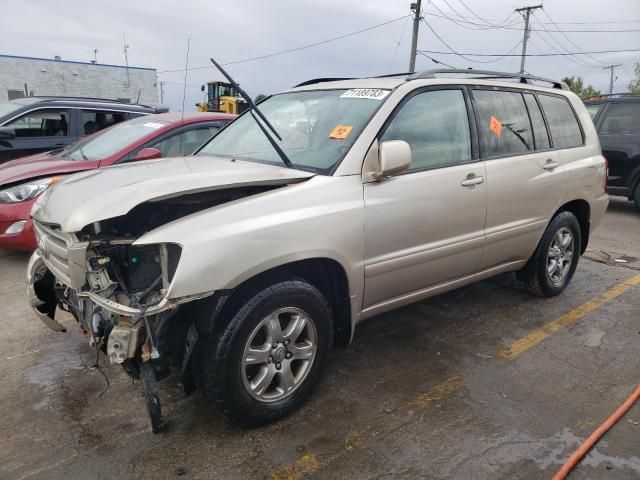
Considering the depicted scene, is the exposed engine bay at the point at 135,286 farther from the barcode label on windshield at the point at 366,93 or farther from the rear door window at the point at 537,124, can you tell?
the rear door window at the point at 537,124

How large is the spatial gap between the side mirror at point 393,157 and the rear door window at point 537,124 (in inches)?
70.9

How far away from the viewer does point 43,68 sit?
30.9 meters

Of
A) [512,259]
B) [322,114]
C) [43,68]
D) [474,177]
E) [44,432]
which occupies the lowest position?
[44,432]

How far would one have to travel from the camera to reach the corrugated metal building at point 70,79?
30016mm

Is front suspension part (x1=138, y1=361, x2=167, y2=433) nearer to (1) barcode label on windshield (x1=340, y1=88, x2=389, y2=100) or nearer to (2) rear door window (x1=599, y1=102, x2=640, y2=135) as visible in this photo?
(1) barcode label on windshield (x1=340, y1=88, x2=389, y2=100)

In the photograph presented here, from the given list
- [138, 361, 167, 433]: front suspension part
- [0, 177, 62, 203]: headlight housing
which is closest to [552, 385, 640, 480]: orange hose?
[138, 361, 167, 433]: front suspension part

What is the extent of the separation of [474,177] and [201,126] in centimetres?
351

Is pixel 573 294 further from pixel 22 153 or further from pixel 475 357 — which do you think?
pixel 22 153

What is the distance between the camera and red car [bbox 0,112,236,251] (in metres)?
4.88

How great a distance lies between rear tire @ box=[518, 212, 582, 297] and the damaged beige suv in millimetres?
285

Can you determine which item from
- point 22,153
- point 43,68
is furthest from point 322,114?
point 43,68

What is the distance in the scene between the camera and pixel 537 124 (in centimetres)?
419

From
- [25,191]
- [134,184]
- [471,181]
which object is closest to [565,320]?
[471,181]

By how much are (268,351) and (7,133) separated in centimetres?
537
